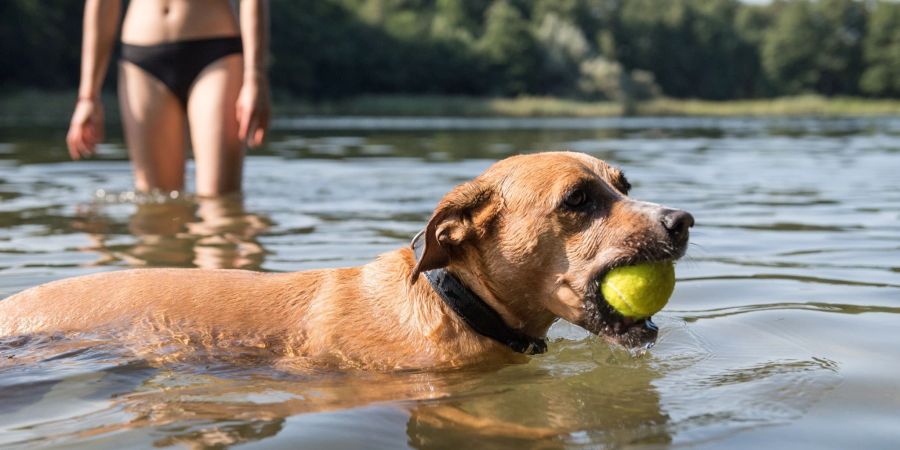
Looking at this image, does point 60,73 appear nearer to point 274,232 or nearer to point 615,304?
point 274,232

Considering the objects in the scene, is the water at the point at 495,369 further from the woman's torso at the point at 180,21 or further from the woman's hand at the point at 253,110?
the woman's torso at the point at 180,21

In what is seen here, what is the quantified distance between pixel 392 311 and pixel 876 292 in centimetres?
371

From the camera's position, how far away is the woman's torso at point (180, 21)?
335 inches

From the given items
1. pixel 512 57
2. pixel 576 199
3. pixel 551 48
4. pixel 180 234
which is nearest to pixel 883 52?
pixel 551 48

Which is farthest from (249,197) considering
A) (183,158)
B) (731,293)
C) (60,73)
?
(60,73)

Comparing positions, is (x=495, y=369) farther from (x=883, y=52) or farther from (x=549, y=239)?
(x=883, y=52)

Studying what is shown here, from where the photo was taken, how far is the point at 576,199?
451cm

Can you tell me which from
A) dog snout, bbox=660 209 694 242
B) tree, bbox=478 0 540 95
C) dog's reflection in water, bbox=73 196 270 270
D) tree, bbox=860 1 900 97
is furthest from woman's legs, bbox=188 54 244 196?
tree, bbox=860 1 900 97

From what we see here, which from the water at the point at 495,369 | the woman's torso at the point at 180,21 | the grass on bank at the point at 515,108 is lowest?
the grass on bank at the point at 515,108

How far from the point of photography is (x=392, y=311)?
15.3 ft

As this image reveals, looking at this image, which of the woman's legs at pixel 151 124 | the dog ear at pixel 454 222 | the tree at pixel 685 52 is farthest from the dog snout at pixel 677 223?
the tree at pixel 685 52

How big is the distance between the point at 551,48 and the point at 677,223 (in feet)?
390

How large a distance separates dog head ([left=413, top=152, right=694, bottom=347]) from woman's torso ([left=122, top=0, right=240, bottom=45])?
4.59m

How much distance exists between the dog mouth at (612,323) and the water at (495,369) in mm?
209
